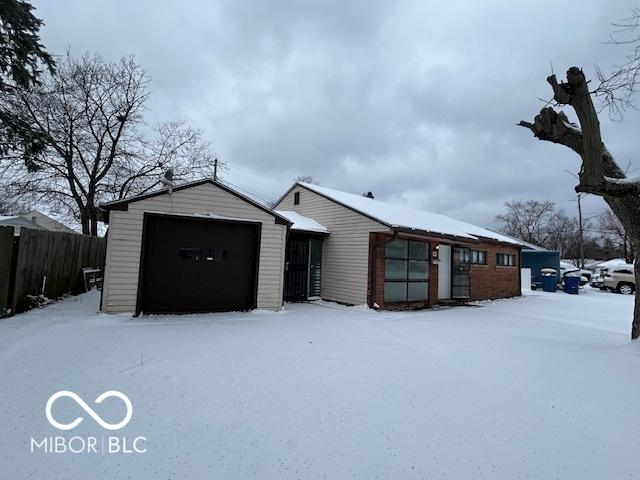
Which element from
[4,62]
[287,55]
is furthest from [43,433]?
[287,55]

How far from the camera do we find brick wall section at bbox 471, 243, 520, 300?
1417cm

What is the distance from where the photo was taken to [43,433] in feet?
8.39

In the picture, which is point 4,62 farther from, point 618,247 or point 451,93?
point 618,247

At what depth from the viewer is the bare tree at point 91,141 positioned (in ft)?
49.4

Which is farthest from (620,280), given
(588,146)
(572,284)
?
(588,146)

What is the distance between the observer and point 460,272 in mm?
13281

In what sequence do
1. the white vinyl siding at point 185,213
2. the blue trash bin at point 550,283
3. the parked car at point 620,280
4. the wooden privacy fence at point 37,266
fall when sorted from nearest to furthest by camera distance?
the wooden privacy fence at point 37,266 < the white vinyl siding at point 185,213 < the parked car at point 620,280 < the blue trash bin at point 550,283

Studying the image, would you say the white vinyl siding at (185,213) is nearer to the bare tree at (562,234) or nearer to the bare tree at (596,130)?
the bare tree at (596,130)

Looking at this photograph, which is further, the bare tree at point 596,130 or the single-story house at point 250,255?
the single-story house at point 250,255

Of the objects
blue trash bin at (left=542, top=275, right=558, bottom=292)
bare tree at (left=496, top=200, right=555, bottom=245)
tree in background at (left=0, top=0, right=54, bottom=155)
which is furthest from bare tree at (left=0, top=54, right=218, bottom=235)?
bare tree at (left=496, top=200, right=555, bottom=245)

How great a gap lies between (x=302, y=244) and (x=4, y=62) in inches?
368

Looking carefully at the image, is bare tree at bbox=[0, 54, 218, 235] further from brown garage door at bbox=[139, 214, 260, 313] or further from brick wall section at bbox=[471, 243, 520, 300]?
brick wall section at bbox=[471, 243, 520, 300]

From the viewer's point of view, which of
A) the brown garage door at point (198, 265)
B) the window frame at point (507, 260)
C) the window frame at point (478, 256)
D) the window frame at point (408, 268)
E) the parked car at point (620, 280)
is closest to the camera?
the brown garage door at point (198, 265)

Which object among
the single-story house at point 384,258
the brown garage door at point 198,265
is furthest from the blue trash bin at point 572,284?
the brown garage door at point 198,265
